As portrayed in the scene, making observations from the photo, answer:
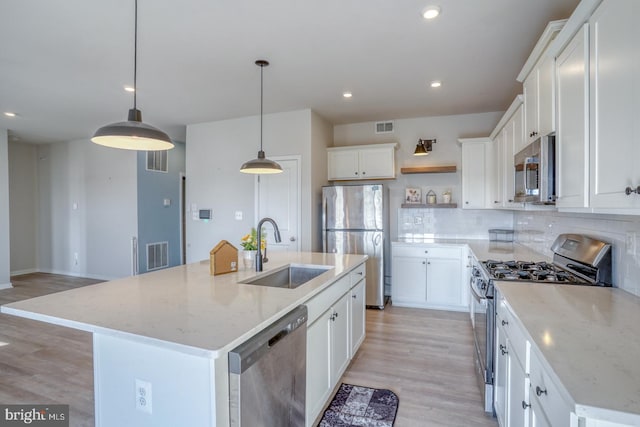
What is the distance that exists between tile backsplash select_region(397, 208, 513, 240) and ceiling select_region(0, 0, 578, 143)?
1.44m

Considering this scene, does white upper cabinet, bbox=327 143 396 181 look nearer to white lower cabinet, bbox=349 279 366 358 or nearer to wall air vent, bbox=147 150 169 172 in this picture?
white lower cabinet, bbox=349 279 366 358

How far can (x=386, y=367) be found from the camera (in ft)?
9.18

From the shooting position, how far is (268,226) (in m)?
4.63

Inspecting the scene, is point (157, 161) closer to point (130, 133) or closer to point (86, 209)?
point (86, 209)

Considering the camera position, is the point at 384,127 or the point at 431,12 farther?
the point at 384,127

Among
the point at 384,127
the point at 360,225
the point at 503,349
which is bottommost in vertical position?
the point at 503,349

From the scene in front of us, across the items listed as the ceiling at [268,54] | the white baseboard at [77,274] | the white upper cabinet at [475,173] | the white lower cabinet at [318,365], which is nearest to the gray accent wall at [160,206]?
the white baseboard at [77,274]

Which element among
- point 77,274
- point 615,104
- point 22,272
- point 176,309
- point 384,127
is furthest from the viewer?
point 22,272

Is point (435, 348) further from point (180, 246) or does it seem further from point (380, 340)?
point (180, 246)

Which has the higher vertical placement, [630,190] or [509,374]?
[630,190]

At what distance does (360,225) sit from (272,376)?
314cm

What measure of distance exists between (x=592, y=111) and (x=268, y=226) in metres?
3.77

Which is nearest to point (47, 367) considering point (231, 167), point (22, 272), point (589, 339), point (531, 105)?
point (231, 167)

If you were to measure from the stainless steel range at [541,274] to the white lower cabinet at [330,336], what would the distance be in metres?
0.95
